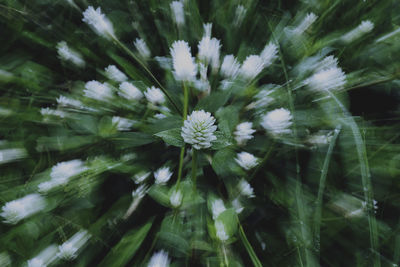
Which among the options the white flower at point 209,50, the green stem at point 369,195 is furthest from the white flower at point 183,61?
the green stem at point 369,195

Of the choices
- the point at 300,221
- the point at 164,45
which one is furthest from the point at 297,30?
the point at 300,221

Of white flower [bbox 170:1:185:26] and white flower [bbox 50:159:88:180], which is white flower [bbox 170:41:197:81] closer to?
white flower [bbox 170:1:185:26]

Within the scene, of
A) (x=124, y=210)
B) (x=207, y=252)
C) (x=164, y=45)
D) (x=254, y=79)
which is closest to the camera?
(x=207, y=252)

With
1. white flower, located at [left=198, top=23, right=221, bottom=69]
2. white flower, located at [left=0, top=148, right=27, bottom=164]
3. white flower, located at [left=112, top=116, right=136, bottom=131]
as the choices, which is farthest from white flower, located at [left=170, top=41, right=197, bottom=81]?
white flower, located at [left=0, top=148, right=27, bottom=164]

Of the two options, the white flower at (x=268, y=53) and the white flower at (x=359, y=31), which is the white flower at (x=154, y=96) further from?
the white flower at (x=359, y=31)

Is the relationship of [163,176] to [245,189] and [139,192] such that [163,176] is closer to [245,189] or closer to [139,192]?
[139,192]

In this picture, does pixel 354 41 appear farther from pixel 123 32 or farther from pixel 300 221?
pixel 123 32
